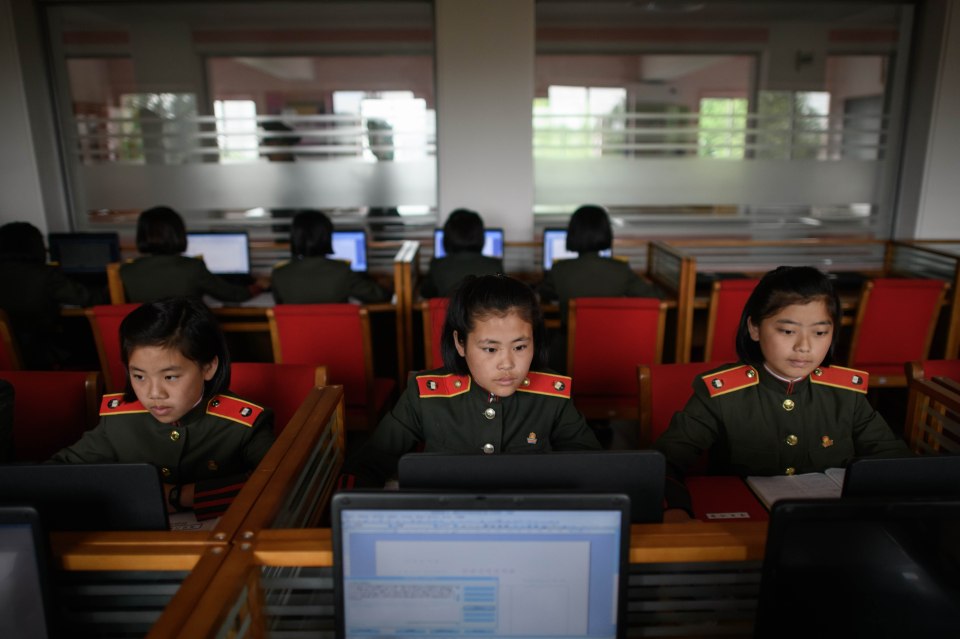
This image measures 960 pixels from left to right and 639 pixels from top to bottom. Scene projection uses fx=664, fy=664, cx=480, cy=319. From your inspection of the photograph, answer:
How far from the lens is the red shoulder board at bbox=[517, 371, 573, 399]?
150 cm

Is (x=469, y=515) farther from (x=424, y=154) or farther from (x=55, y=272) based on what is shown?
(x=424, y=154)

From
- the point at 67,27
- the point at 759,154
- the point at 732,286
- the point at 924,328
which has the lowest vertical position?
the point at 924,328

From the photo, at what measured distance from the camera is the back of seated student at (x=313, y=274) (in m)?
3.12

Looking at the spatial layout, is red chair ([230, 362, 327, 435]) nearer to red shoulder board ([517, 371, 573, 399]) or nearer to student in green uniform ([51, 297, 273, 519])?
student in green uniform ([51, 297, 273, 519])

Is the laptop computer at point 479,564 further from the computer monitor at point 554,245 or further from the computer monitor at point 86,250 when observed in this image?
the computer monitor at point 86,250

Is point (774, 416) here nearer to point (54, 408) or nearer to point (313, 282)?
point (54, 408)

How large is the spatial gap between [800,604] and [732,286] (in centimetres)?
230

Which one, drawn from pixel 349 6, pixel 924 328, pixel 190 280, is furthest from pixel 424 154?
pixel 924 328

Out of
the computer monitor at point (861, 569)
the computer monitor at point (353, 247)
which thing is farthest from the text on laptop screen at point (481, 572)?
the computer monitor at point (353, 247)

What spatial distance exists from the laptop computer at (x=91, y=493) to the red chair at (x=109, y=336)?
1708 millimetres

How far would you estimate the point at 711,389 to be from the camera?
1.49 m

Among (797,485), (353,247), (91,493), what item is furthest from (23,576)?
(353,247)

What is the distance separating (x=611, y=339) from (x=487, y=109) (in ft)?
7.00

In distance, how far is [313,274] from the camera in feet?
10.3
